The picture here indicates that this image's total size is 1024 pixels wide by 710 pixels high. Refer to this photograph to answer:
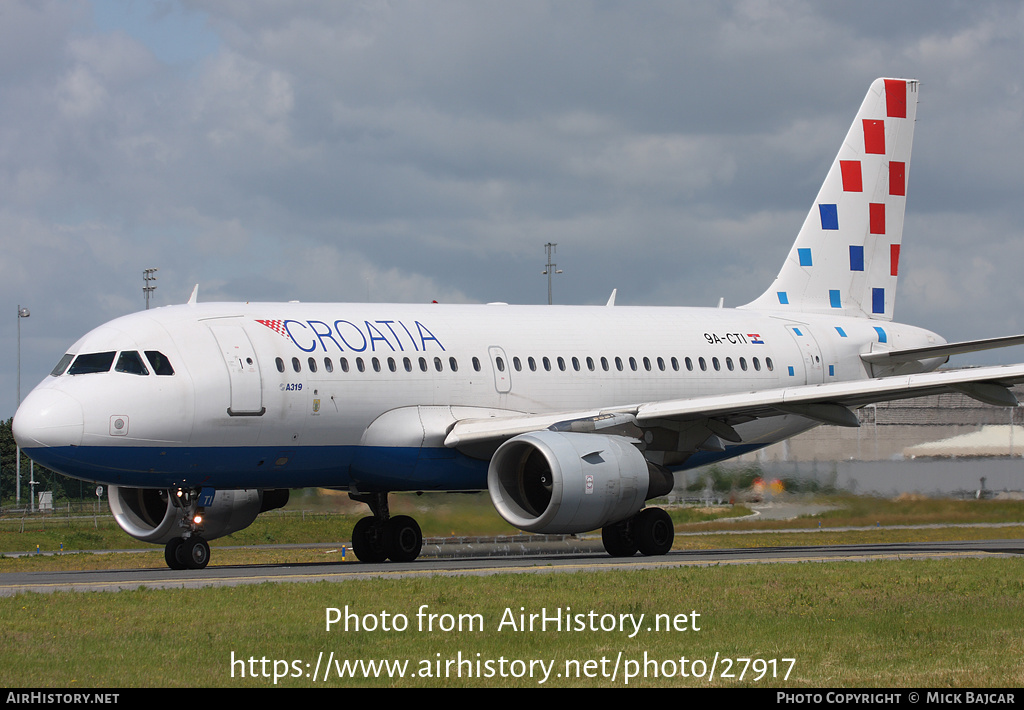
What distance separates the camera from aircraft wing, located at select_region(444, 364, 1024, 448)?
69.2ft

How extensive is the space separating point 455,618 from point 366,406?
9600mm

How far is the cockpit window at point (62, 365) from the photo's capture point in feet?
68.2

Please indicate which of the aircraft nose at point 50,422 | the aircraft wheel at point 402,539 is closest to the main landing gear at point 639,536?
the aircraft wheel at point 402,539

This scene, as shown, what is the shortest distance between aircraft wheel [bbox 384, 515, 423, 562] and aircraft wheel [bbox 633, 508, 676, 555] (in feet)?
13.6

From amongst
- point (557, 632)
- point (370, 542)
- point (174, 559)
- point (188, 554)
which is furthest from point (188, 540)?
point (557, 632)

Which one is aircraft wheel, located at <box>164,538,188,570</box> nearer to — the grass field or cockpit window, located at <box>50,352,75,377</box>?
cockpit window, located at <box>50,352,75,377</box>

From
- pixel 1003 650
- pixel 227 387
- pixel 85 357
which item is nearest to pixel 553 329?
pixel 227 387

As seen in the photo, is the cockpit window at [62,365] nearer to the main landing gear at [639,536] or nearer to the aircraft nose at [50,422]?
the aircraft nose at [50,422]

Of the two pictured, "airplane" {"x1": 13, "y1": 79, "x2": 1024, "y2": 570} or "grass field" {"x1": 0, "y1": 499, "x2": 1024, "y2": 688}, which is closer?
"grass field" {"x1": 0, "y1": 499, "x2": 1024, "y2": 688}

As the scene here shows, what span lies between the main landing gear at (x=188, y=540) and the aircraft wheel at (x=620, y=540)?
6.74 m

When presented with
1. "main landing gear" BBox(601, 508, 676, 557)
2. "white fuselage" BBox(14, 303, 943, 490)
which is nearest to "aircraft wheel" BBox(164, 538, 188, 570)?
"white fuselage" BBox(14, 303, 943, 490)

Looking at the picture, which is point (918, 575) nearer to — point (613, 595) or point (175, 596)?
point (613, 595)

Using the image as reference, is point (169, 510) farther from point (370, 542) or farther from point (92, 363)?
point (370, 542)

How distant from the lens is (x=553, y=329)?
25828 mm
